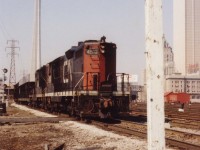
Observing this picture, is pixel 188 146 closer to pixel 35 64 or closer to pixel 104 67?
pixel 104 67

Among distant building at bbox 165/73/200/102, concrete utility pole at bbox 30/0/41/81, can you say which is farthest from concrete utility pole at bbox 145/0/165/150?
distant building at bbox 165/73/200/102

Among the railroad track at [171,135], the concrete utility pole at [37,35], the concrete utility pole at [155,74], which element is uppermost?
the concrete utility pole at [37,35]

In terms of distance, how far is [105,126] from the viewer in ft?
47.7

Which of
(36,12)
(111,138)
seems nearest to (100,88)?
(111,138)

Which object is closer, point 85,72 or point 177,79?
point 85,72

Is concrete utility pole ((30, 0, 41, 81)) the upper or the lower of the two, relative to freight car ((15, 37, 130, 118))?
upper

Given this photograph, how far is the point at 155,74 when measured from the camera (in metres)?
2.80

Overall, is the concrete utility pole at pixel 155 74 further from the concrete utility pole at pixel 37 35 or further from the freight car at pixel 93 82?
the concrete utility pole at pixel 37 35

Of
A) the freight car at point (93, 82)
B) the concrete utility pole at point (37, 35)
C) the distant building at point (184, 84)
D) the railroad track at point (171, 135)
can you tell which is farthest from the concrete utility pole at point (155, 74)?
the distant building at point (184, 84)

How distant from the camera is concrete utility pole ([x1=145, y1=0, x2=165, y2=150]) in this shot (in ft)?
9.11

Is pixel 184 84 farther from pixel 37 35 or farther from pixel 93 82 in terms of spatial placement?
pixel 93 82

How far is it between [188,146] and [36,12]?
228 ft

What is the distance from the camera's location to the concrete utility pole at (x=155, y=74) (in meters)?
2.78

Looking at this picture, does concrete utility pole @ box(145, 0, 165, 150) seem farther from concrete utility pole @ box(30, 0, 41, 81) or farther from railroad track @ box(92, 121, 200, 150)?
concrete utility pole @ box(30, 0, 41, 81)
